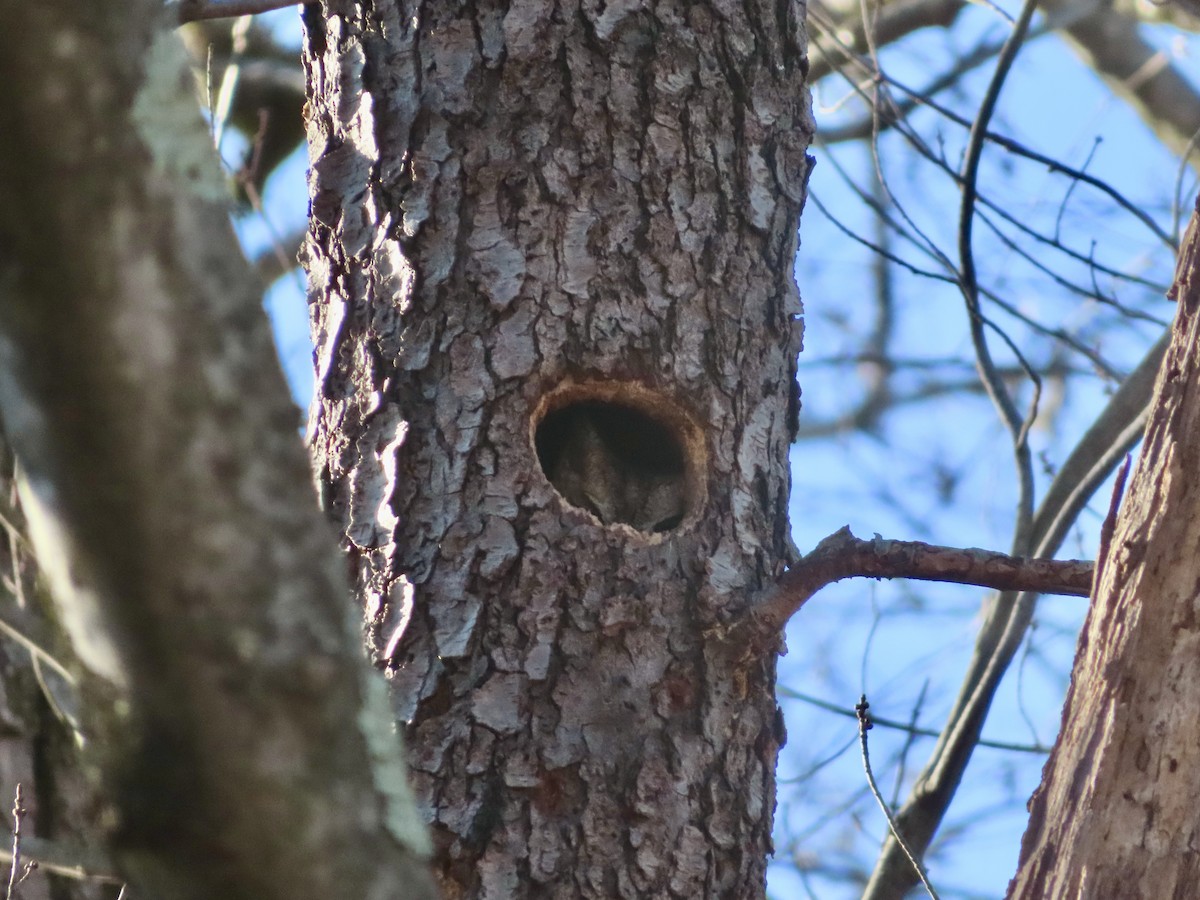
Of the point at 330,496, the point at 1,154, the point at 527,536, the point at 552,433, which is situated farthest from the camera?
the point at 552,433

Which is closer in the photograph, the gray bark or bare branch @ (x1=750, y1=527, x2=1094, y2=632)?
the gray bark

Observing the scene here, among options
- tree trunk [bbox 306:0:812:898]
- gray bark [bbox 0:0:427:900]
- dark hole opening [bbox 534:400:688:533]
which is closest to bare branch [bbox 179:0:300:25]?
tree trunk [bbox 306:0:812:898]

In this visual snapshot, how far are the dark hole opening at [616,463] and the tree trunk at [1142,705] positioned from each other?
758mm

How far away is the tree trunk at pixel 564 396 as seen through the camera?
1.90 metres

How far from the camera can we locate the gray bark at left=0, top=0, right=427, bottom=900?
86 cm

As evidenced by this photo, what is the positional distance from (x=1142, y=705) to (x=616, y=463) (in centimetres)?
109

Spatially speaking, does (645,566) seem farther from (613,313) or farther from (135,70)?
(135,70)

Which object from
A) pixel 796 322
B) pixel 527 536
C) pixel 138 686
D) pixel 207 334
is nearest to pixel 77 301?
pixel 207 334

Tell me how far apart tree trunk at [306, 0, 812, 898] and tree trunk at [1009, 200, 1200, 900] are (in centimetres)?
55

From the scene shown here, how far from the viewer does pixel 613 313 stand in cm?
207

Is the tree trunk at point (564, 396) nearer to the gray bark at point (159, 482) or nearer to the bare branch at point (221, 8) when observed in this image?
the bare branch at point (221, 8)

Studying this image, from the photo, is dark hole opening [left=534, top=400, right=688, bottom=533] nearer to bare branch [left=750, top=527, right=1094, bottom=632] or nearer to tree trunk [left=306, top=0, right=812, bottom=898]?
tree trunk [left=306, top=0, right=812, bottom=898]

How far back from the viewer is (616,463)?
238 cm

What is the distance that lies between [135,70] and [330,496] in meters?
1.22
